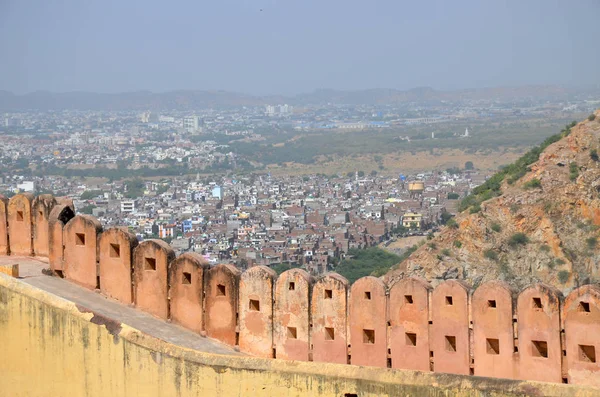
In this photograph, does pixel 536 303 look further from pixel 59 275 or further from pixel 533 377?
pixel 59 275

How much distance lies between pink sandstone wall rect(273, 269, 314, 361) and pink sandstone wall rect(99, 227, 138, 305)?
1.61 m

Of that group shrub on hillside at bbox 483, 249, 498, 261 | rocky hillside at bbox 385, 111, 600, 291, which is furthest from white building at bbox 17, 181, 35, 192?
shrub on hillside at bbox 483, 249, 498, 261

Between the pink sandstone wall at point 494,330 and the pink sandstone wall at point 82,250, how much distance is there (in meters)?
3.93

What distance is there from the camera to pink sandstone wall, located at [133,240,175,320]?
10.6m

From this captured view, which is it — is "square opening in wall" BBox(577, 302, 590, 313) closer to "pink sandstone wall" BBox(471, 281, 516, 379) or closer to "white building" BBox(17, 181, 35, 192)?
"pink sandstone wall" BBox(471, 281, 516, 379)

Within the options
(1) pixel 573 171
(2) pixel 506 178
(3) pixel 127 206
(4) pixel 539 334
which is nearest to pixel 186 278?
(4) pixel 539 334

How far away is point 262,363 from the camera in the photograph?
8.32 meters

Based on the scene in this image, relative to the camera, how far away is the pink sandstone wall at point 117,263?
10.8 m

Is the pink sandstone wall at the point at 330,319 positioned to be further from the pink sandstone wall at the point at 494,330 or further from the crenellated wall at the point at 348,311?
the pink sandstone wall at the point at 494,330

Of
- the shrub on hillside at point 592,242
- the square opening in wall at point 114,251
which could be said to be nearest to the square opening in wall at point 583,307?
the square opening in wall at point 114,251

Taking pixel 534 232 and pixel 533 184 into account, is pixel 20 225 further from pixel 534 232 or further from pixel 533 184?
pixel 533 184

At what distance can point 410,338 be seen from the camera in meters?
9.89

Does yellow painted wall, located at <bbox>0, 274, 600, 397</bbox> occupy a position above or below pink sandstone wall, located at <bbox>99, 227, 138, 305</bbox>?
below

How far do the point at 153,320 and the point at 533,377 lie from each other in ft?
12.2
